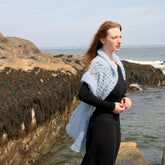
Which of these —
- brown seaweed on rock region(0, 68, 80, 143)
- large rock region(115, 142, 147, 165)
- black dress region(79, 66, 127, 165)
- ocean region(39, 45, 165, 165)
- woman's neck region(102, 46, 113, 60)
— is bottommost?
ocean region(39, 45, 165, 165)

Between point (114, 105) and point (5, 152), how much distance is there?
359 centimetres

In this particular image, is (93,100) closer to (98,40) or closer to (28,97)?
(98,40)

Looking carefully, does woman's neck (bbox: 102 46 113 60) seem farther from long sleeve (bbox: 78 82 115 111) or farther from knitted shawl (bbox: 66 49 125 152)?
long sleeve (bbox: 78 82 115 111)

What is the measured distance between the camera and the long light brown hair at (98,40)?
2.91m

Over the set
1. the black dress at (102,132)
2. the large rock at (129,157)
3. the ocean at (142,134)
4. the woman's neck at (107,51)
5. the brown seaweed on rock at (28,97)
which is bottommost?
the ocean at (142,134)

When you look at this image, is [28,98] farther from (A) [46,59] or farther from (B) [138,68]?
(B) [138,68]

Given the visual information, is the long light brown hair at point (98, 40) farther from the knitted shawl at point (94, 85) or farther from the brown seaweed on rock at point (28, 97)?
the brown seaweed on rock at point (28, 97)

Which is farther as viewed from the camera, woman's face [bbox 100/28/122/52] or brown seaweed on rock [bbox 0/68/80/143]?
brown seaweed on rock [bbox 0/68/80/143]

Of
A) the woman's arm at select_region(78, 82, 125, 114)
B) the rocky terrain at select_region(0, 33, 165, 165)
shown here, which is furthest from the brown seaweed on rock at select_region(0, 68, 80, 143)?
the woman's arm at select_region(78, 82, 125, 114)

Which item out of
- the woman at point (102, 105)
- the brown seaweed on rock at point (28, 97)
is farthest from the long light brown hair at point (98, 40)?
the brown seaweed on rock at point (28, 97)

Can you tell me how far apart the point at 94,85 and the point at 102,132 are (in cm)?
47

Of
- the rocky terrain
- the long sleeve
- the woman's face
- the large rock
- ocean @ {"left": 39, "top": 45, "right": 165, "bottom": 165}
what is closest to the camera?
the long sleeve

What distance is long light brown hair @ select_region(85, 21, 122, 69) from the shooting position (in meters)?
2.91

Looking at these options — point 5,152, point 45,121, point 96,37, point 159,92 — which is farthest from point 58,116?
point 159,92
